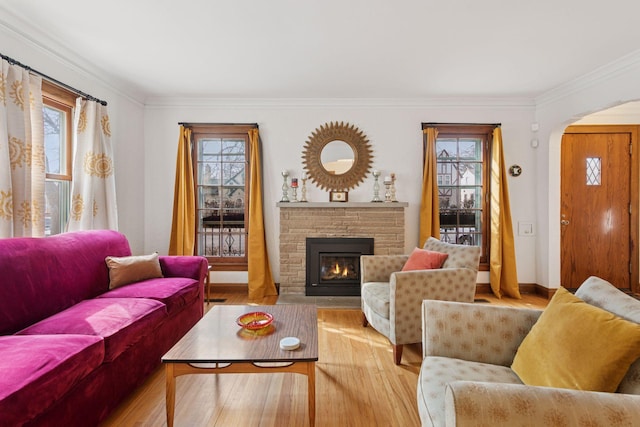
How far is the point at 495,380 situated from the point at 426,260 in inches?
61.7

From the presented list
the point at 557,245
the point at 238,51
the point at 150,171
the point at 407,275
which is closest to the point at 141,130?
the point at 150,171

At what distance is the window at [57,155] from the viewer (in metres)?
3.06

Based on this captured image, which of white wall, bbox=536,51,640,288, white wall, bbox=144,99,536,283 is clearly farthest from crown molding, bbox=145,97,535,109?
white wall, bbox=536,51,640,288

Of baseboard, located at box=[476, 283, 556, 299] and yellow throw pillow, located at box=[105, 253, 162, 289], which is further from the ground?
yellow throw pillow, located at box=[105, 253, 162, 289]

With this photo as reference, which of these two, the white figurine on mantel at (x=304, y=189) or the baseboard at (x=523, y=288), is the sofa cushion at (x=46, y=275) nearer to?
the white figurine on mantel at (x=304, y=189)

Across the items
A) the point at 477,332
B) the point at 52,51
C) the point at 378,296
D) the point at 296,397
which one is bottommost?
the point at 296,397

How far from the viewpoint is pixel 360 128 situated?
14.7 ft

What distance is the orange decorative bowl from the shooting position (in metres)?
1.93

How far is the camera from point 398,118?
4480 mm

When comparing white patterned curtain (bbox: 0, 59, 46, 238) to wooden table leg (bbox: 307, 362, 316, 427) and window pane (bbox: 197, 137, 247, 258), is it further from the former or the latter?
wooden table leg (bbox: 307, 362, 316, 427)

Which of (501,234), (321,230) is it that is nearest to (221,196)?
(321,230)

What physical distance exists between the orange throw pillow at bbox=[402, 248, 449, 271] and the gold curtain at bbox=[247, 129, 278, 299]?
6.71ft

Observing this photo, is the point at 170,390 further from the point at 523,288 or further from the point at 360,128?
the point at 523,288

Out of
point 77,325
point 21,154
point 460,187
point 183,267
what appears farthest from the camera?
point 460,187
